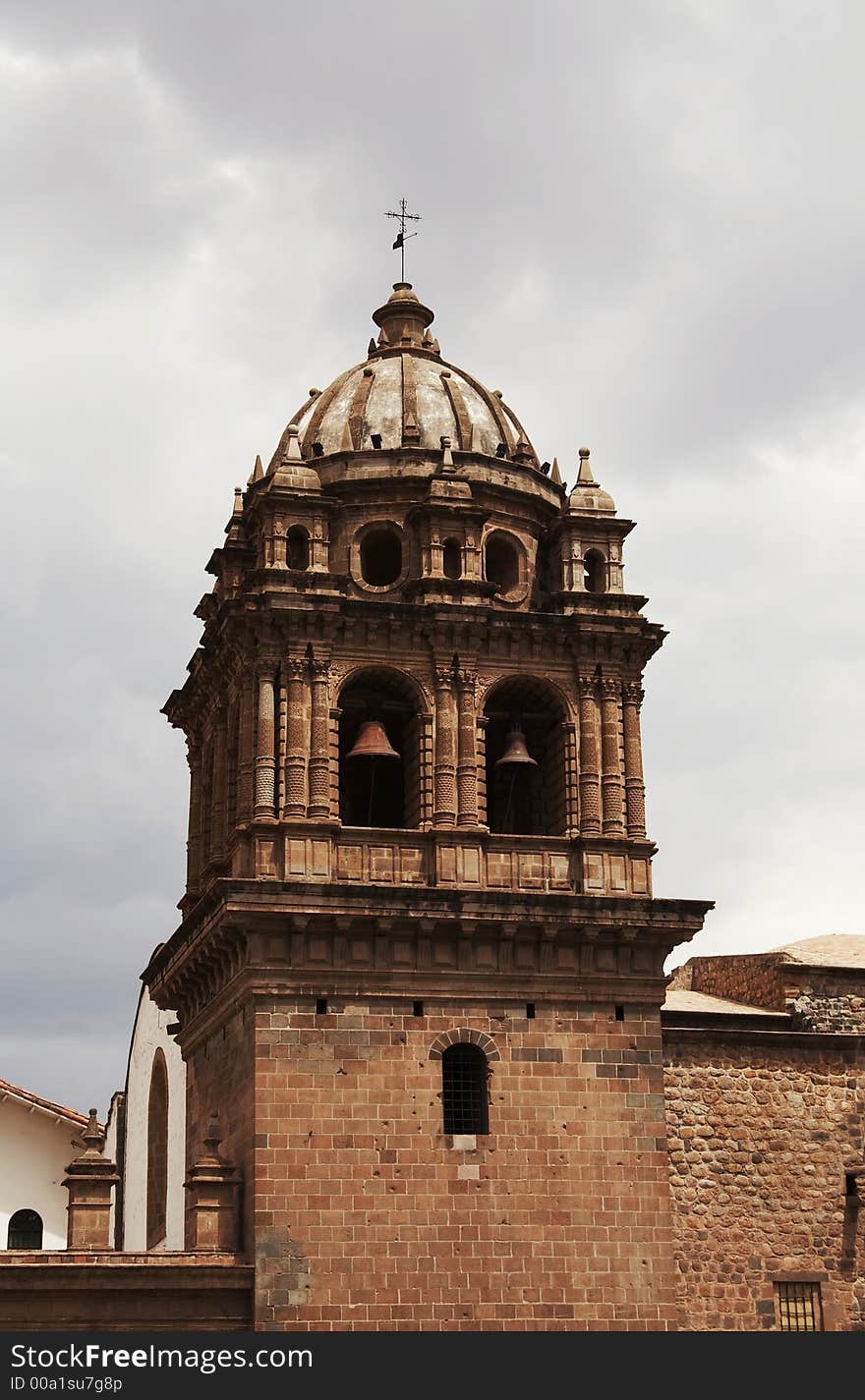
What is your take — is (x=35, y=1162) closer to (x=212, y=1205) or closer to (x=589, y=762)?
(x=212, y=1205)

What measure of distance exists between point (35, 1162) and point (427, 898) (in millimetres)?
18932

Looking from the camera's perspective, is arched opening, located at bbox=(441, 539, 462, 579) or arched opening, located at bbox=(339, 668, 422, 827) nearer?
arched opening, located at bbox=(339, 668, 422, 827)

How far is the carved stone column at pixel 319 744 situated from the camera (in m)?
33.2

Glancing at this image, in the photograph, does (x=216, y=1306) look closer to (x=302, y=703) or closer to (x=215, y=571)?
(x=302, y=703)

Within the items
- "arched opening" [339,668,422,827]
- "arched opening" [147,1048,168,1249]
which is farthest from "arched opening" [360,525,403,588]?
"arched opening" [147,1048,168,1249]

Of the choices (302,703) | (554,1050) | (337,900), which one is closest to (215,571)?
(302,703)

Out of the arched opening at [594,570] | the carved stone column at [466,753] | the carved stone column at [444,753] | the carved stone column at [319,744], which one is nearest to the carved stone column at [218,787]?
the carved stone column at [319,744]

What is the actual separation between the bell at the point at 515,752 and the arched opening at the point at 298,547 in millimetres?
4480

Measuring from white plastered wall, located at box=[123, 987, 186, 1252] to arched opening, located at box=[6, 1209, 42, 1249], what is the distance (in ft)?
13.0

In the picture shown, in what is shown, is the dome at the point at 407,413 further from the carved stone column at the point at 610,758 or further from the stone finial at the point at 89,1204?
the stone finial at the point at 89,1204

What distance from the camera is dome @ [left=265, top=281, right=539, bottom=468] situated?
1468 inches

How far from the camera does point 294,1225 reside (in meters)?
30.8

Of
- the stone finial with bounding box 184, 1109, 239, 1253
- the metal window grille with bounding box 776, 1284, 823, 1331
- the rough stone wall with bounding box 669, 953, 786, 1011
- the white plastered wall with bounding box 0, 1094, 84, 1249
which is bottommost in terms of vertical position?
the metal window grille with bounding box 776, 1284, 823, 1331

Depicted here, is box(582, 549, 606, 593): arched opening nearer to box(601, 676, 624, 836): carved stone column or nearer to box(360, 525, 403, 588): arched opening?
box(601, 676, 624, 836): carved stone column
